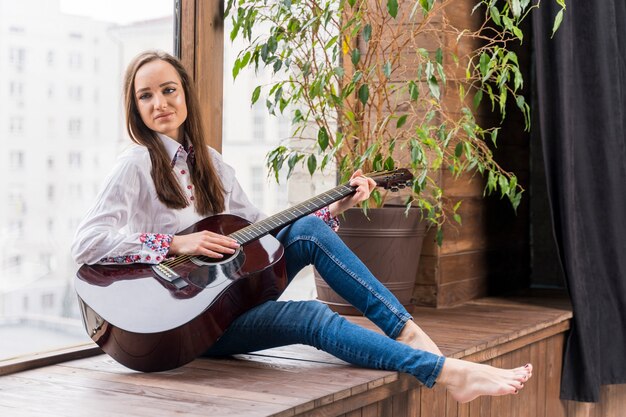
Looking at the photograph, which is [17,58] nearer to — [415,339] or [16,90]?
[16,90]

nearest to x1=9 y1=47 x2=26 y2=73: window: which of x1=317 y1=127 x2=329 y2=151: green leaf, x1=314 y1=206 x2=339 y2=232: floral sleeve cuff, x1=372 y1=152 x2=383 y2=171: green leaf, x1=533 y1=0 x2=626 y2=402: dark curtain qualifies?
x1=314 y1=206 x2=339 y2=232: floral sleeve cuff

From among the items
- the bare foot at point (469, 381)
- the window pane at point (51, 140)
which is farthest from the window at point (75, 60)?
the bare foot at point (469, 381)

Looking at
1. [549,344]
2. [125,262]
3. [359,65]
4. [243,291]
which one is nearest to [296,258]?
[243,291]

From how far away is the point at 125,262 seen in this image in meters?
2.02

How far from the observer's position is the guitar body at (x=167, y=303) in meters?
1.89

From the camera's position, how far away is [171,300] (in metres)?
1.92

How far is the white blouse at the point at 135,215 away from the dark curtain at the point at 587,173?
4.30 ft

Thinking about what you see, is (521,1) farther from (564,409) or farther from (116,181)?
(564,409)

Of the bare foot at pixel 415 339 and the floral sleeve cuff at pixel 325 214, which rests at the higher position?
the floral sleeve cuff at pixel 325 214

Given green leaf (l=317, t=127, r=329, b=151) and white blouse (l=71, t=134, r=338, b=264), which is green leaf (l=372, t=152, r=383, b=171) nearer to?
green leaf (l=317, t=127, r=329, b=151)

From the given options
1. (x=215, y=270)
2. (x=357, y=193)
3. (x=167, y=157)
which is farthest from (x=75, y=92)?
(x=357, y=193)

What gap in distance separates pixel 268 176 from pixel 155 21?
1.89ft

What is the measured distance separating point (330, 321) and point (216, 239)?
1.05 ft

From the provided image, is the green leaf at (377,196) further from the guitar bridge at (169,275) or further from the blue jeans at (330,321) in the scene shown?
the guitar bridge at (169,275)
